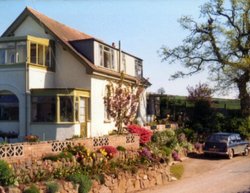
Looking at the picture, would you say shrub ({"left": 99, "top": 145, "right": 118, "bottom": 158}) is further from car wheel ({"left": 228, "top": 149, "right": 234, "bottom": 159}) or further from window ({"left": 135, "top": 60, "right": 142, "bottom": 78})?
window ({"left": 135, "top": 60, "right": 142, "bottom": 78})

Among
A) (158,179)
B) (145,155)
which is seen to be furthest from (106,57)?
(158,179)

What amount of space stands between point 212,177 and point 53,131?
31.3 ft

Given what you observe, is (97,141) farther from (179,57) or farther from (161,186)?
(179,57)

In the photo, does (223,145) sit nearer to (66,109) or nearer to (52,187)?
(66,109)

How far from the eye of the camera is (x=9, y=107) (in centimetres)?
2591

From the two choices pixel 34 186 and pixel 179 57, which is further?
pixel 179 57

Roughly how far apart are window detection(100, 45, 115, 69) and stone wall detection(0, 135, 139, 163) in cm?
875

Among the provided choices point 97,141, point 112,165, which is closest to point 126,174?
point 112,165

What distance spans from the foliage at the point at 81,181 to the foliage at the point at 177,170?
7.20 metres

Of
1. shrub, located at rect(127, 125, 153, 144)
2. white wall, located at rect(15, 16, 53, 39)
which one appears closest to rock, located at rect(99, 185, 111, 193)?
shrub, located at rect(127, 125, 153, 144)

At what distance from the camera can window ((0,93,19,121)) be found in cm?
2575

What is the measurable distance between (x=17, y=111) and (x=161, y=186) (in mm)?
10446

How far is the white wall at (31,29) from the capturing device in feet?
93.0

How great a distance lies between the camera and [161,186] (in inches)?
802
